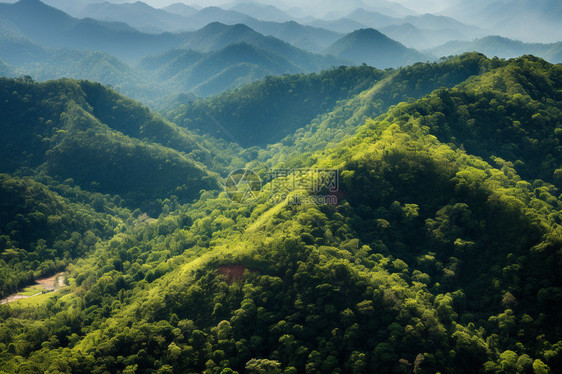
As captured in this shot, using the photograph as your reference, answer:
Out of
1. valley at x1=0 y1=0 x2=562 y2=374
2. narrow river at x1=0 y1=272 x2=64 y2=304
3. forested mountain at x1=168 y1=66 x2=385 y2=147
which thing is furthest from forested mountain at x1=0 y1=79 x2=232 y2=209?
forested mountain at x1=168 y1=66 x2=385 y2=147

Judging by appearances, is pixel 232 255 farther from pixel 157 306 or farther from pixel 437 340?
pixel 437 340

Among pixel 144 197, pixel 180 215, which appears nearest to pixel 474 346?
pixel 180 215

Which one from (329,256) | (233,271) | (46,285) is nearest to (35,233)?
(46,285)

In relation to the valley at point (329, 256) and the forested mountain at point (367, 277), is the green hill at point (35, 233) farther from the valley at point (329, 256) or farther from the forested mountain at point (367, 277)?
the forested mountain at point (367, 277)

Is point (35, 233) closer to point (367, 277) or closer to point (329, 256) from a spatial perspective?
point (329, 256)

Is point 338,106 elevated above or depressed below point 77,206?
above

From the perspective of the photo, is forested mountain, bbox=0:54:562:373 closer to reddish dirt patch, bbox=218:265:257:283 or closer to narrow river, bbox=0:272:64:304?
reddish dirt patch, bbox=218:265:257:283

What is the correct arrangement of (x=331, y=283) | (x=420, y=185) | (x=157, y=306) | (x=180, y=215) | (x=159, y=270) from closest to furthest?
(x=331, y=283) < (x=157, y=306) < (x=420, y=185) < (x=159, y=270) < (x=180, y=215)
